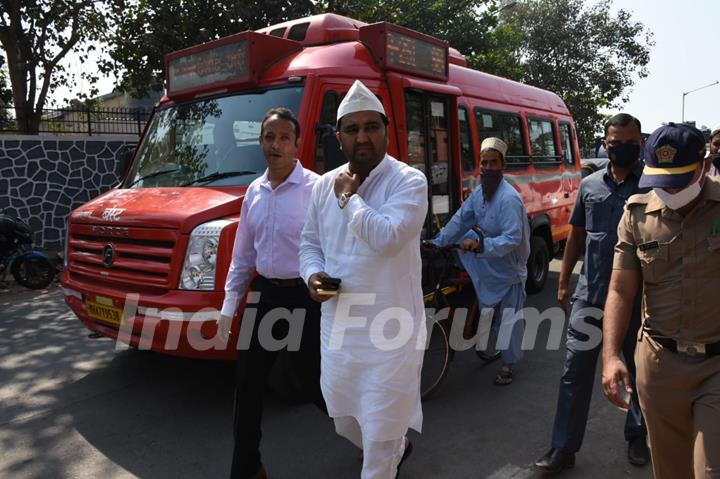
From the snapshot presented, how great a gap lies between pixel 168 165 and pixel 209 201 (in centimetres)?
104

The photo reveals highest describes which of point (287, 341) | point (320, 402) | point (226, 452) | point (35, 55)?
point (35, 55)

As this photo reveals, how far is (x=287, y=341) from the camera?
3195 mm

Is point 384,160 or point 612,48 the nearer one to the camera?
point 384,160

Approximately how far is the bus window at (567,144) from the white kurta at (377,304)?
699 centimetres

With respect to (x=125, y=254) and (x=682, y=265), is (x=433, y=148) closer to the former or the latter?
(x=125, y=254)

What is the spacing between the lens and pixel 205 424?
4.03 meters

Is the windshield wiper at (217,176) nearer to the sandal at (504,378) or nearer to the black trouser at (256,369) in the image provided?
the black trouser at (256,369)

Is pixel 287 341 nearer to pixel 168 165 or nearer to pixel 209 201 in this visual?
pixel 209 201

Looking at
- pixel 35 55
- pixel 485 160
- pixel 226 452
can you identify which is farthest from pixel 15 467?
pixel 35 55

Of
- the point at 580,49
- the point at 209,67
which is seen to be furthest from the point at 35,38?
the point at 580,49

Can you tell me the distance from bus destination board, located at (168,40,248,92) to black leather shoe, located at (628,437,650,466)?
3.63m

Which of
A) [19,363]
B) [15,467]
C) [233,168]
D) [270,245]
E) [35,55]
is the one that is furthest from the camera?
[35,55]

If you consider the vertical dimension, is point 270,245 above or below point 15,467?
above

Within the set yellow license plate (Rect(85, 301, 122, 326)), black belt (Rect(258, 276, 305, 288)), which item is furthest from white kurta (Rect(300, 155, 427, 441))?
yellow license plate (Rect(85, 301, 122, 326))
